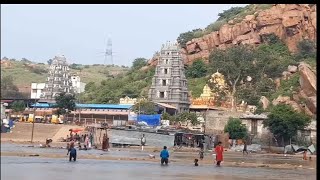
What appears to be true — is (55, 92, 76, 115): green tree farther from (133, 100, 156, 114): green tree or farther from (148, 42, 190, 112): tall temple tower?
(148, 42, 190, 112): tall temple tower

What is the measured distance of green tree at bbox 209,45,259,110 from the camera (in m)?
54.6

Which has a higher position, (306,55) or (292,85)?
(306,55)

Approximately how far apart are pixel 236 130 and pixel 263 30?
82.6ft

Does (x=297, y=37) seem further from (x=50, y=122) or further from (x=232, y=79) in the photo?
(x=50, y=122)

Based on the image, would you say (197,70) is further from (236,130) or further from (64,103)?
(236,130)

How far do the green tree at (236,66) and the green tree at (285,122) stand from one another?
15837 millimetres

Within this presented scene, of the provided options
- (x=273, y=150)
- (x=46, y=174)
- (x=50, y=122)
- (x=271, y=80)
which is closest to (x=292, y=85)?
(x=271, y=80)

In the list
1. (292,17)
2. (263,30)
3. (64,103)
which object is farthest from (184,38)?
(64,103)

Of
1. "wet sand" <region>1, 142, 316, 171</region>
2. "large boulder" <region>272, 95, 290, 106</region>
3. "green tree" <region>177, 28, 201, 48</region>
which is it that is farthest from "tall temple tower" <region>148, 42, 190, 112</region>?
"wet sand" <region>1, 142, 316, 171</region>

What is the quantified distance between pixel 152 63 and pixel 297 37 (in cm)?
1571

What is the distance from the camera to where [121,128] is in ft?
117

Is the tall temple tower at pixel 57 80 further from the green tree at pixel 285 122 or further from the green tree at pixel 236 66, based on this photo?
the green tree at pixel 285 122

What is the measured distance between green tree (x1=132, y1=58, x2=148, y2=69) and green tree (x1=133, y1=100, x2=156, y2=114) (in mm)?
21114

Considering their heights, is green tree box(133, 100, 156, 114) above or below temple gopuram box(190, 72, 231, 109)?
below
